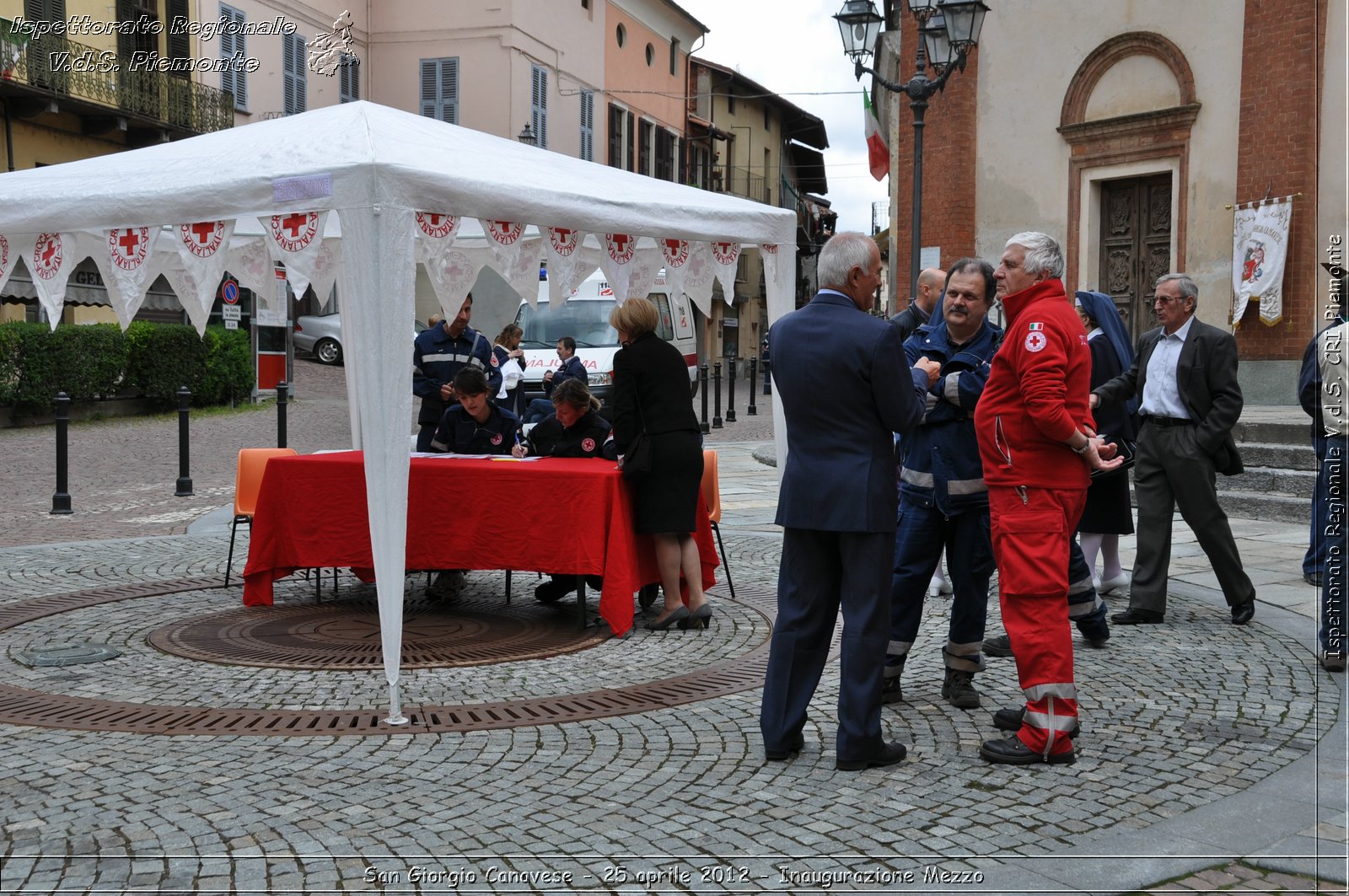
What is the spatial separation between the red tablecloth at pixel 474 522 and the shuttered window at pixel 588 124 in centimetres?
3097

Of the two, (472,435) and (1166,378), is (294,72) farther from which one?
(1166,378)

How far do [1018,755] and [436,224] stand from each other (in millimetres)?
3702

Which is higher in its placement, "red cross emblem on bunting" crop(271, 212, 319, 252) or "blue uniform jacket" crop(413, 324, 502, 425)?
"red cross emblem on bunting" crop(271, 212, 319, 252)

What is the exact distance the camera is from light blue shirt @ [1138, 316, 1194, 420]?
7.14 metres

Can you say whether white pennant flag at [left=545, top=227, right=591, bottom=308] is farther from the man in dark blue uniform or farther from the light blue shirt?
the light blue shirt

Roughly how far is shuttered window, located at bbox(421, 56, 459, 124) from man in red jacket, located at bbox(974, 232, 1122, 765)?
3042 cm

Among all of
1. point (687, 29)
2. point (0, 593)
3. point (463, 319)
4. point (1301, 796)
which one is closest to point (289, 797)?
point (1301, 796)

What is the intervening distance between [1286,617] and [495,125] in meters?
28.8

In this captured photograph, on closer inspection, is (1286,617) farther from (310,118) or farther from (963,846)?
(310,118)

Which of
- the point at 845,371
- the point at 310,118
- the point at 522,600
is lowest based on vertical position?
the point at 522,600

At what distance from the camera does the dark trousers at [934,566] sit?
17.0 feet

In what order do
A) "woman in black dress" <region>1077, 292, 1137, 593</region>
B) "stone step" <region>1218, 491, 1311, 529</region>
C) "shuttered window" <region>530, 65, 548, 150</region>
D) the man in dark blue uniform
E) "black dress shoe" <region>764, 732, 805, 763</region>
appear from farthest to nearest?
"shuttered window" <region>530, 65, 548, 150</region>
"stone step" <region>1218, 491, 1311, 529</region>
the man in dark blue uniform
"woman in black dress" <region>1077, 292, 1137, 593</region>
"black dress shoe" <region>764, 732, 805, 763</region>

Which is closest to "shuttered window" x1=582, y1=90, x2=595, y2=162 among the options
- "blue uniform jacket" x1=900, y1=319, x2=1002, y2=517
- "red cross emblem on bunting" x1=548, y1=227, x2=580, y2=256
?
"red cross emblem on bunting" x1=548, y1=227, x2=580, y2=256

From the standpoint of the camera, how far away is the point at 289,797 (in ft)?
13.9
